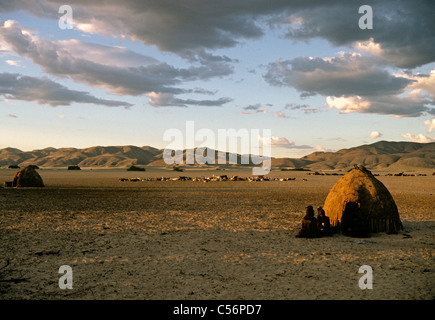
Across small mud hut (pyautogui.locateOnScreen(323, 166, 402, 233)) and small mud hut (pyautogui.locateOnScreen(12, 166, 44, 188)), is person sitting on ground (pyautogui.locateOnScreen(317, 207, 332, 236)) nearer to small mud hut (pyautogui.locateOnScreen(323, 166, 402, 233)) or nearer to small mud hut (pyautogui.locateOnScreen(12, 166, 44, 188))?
small mud hut (pyautogui.locateOnScreen(323, 166, 402, 233))

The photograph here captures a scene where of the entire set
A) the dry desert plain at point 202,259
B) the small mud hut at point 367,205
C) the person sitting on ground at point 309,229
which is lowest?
the dry desert plain at point 202,259

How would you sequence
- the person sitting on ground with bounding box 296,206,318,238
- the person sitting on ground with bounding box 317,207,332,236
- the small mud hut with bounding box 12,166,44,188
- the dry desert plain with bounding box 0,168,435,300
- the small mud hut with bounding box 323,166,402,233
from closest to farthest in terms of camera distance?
the dry desert plain with bounding box 0,168,435,300
the person sitting on ground with bounding box 296,206,318,238
the person sitting on ground with bounding box 317,207,332,236
the small mud hut with bounding box 323,166,402,233
the small mud hut with bounding box 12,166,44,188

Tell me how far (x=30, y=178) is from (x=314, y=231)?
26.0m

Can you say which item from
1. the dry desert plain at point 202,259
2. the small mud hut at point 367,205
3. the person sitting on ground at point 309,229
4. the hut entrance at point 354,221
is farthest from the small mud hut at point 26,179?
the hut entrance at point 354,221

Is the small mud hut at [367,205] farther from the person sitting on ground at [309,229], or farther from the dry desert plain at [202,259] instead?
the person sitting on ground at [309,229]

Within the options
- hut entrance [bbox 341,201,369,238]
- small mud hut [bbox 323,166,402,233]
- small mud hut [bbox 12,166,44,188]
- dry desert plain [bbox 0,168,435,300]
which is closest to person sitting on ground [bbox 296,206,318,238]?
dry desert plain [bbox 0,168,435,300]

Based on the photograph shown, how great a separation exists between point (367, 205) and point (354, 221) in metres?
0.86

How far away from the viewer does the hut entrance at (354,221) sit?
998cm

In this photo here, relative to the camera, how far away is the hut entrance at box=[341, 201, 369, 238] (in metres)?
9.98

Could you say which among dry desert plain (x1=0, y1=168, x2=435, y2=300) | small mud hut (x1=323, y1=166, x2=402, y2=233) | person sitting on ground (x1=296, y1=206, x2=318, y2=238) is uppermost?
small mud hut (x1=323, y1=166, x2=402, y2=233)

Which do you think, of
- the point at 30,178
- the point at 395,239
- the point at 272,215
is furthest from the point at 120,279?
the point at 30,178

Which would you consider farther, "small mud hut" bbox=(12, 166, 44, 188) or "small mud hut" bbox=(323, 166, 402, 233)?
"small mud hut" bbox=(12, 166, 44, 188)

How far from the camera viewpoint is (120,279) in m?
6.18
